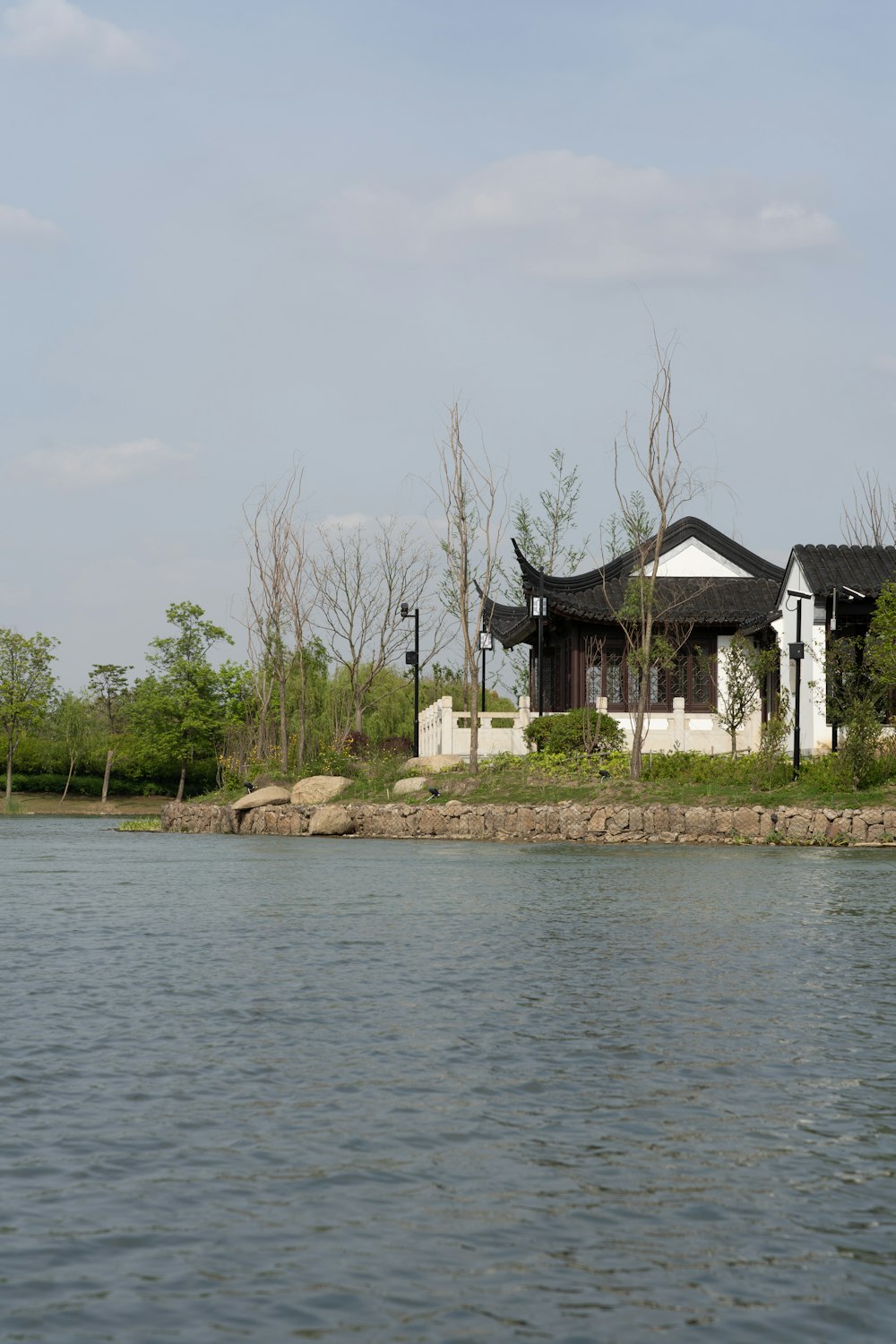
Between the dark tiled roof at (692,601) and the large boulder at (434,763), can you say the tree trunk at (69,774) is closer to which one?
the dark tiled roof at (692,601)

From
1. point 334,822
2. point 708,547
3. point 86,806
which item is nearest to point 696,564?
point 708,547

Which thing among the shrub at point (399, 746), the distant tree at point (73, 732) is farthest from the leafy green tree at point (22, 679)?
the shrub at point (399, 746)

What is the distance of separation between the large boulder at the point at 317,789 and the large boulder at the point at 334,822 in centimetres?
149

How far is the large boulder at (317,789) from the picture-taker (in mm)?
37081

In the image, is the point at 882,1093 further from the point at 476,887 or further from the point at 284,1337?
the point at 476,887

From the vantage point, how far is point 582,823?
31.9m

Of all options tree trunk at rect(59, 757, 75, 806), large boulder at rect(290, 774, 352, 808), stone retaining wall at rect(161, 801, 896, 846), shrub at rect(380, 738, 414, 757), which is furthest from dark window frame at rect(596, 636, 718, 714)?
tree trunk at rect(59, 757, 75, 806)

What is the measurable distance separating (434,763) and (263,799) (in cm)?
476

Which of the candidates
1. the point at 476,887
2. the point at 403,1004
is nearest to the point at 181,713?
the point at 476,887

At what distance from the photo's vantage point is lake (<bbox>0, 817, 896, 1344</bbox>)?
189 inches

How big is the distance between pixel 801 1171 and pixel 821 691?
30.7 metres

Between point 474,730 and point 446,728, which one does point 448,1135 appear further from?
point 446,728

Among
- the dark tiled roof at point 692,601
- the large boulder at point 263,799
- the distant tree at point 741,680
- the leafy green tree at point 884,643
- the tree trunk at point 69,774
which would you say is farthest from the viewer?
the tree trunk at point 69,774

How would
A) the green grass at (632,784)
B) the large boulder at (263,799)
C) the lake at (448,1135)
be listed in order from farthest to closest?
1. the large boulder at (263,799)
2. the green grass at (632,784)
3. the lake at (448,1135)
